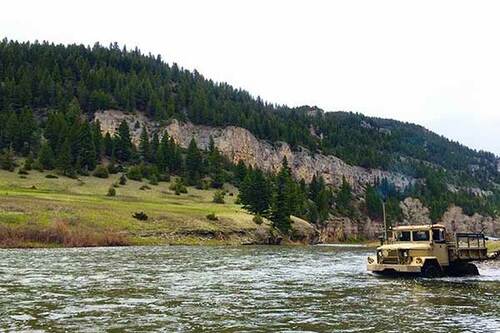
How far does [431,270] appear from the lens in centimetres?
3691

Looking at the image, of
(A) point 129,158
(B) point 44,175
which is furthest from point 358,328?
(A) point 129,158

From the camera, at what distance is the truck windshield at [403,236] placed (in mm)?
39406

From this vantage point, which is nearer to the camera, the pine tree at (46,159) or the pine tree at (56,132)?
the pine tree at (46,159)

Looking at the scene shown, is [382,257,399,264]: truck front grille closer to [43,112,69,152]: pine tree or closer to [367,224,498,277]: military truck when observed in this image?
[367,224,498,277]: military truck

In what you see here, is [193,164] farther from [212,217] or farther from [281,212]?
[212,217]

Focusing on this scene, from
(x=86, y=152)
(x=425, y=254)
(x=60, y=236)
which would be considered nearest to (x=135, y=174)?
(x=86, y=152)

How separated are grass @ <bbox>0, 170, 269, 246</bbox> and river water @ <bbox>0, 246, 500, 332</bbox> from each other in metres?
29.5

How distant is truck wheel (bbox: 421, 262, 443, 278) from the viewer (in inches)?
1430

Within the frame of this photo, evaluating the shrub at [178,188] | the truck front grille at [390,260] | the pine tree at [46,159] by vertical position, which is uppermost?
the pine tree at [46,159]

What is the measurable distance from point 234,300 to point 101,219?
58.0 m

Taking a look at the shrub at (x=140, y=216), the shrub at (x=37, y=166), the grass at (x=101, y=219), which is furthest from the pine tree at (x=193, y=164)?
the shrub at (x=140, y=216)

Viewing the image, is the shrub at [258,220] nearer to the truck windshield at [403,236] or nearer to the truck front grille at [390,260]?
the truck windshield at [403,236]

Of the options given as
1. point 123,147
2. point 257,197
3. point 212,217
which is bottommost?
point 212,217

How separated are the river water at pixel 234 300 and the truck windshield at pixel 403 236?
3.84 m
